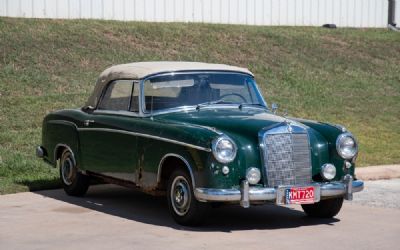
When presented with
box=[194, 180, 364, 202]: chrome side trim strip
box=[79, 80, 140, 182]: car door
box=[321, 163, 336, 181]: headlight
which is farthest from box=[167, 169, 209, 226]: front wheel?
box=[321, 163, 336, 181]: headlight

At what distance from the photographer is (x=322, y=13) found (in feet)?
82.4

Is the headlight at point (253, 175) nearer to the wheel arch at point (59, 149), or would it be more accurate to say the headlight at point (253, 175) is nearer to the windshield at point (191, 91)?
the windshield at point (191, 91)

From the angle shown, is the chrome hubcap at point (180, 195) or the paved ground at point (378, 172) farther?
the paved ground at point (378, 172)

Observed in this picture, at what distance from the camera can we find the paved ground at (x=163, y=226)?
26.6ft

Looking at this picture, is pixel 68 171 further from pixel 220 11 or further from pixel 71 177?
pixel 220 11

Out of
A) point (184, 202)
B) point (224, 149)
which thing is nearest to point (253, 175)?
point (224, 149)

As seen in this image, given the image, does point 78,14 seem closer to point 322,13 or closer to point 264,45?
point 264,45

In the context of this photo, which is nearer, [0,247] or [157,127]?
[0,247]

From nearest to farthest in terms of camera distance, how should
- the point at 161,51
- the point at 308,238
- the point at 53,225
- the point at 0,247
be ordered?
the point at 0,247, the point at 308,238, the point at 53,225, the point at 161,51

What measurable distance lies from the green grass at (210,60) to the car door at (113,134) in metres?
1.49

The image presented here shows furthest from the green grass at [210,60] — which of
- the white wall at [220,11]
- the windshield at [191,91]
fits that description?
the windshield at [191,91]

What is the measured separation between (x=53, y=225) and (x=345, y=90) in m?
12.0

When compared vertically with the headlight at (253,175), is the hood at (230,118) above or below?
above

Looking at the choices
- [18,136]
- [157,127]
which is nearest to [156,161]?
[157,127]
